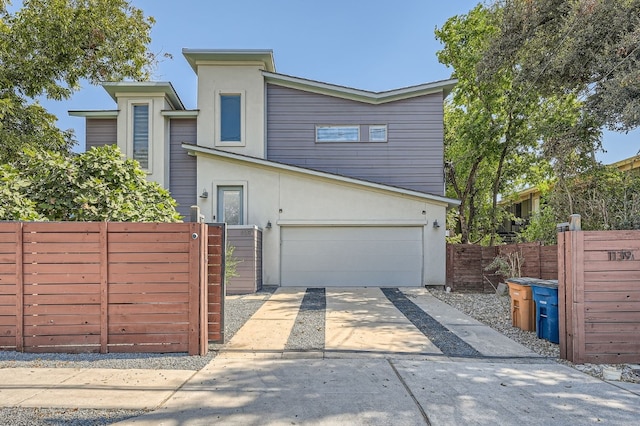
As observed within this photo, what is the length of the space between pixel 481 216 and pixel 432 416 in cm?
1712

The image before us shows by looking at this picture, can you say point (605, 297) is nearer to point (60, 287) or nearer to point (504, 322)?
point (504, 322)

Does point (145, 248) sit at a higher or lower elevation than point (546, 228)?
lower

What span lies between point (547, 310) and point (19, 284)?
23.7 ft

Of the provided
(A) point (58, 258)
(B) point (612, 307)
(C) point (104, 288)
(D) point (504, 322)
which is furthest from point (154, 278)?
(D) point (504, 322)

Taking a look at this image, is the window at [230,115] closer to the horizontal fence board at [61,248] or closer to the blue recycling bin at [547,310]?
the horizontal fence board at [61,248]

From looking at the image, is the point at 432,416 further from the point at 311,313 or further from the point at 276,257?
the point at 276,257

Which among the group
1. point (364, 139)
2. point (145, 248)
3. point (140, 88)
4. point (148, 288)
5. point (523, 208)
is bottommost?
point (148, 288)

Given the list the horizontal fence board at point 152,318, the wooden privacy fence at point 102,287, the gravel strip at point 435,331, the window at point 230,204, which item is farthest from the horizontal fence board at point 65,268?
the window at point 230,204

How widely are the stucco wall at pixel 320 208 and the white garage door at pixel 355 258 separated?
24 cm

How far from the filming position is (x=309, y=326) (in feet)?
21.2

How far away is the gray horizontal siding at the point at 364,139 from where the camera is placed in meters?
12.8

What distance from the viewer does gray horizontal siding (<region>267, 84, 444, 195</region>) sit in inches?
506

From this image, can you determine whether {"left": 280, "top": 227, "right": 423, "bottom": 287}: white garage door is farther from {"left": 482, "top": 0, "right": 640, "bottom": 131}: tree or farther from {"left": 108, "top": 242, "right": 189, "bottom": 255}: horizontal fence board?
{"left": 108, "top": 242, "right": 189, "bottom": 255}: horizontal fence board

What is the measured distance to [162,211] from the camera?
6.30 meters
